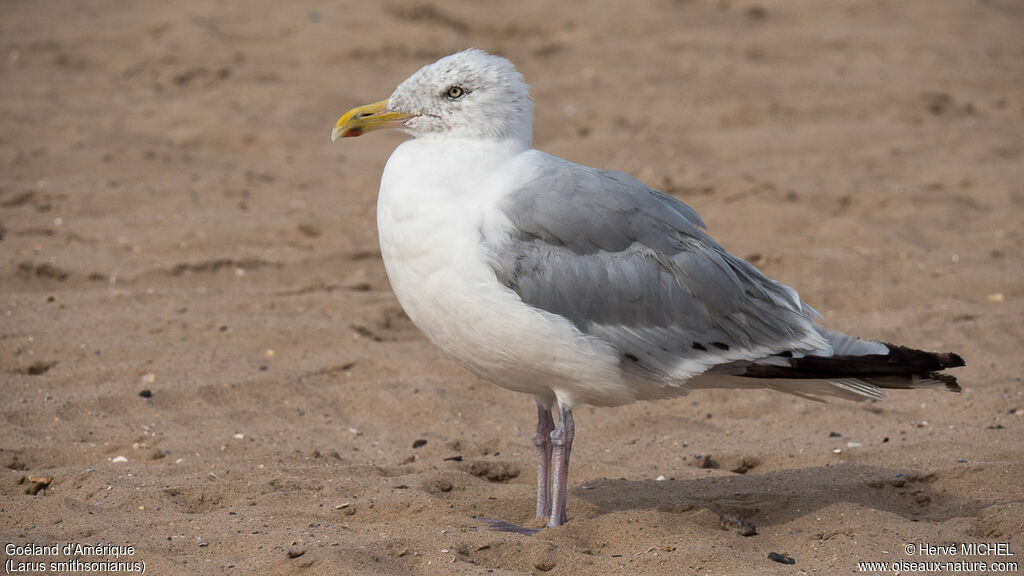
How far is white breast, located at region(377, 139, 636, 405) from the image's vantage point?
166 inches

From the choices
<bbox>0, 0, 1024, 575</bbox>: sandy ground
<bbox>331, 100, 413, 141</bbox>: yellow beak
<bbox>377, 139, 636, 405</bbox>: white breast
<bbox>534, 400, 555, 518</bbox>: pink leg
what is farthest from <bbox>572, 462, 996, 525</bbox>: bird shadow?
<bbox>331, 100, 413, 141</bbox>: yellow beak

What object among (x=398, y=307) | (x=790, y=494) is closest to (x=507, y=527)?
(x=790, y=494)

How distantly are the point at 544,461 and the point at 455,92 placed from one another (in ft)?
5.03

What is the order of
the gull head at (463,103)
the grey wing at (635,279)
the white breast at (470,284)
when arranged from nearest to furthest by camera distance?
the white breast at (470,284) → the grey wing at (635,279) → the gull head at (463,103)

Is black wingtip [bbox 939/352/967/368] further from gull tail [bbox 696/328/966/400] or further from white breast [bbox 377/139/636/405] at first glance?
white breast [bbox 377/139/636/405]

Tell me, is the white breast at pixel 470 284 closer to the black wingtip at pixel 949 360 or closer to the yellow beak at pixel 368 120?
the yellow beak at pixel 368 120

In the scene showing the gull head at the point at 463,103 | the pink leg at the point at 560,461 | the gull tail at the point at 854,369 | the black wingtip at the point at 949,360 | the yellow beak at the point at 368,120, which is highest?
the gull head at the point at 463,103

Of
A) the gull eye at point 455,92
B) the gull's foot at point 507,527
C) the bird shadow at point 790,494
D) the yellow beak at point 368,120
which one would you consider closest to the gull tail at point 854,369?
the bird shadow at point 790,494

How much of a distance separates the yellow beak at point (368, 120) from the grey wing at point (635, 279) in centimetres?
66

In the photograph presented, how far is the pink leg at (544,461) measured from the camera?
4676 mm

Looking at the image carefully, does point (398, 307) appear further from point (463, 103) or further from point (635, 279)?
point (635, 279)

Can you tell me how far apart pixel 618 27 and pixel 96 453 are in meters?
8.35

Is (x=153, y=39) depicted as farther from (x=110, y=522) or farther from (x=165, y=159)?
(x=110, y=522)

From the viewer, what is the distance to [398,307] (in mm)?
7031
